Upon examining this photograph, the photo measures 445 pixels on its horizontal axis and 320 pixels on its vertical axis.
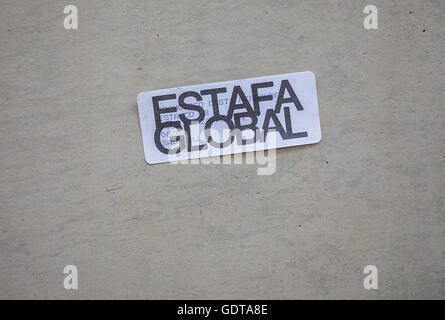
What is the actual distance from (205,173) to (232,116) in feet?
0.36

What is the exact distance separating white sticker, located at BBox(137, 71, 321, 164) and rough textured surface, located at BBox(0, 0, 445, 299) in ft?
0.06

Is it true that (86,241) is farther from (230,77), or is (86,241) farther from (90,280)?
(230,77)

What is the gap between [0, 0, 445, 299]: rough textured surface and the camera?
0.76m

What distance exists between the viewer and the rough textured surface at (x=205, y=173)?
2.49 ft

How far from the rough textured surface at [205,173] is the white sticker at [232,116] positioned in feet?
0.06

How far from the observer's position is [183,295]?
2.50 feet

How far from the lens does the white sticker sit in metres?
0.76

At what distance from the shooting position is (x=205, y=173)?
765 millimetres

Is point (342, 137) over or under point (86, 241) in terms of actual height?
over

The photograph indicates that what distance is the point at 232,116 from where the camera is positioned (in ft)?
2.49

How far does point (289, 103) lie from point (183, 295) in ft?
1.26
